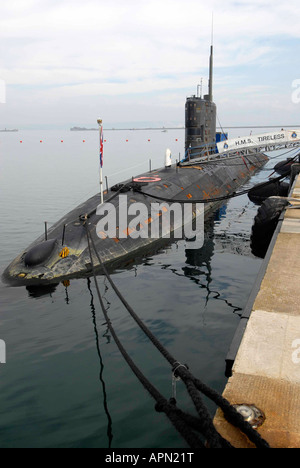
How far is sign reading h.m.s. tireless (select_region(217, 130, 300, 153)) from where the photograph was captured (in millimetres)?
37969

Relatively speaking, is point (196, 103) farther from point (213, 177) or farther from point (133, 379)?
point (133, 379)

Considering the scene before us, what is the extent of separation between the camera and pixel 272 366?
6242 mm

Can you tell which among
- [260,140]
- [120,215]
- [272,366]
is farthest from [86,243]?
[260,140]

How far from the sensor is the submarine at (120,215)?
1517 cm

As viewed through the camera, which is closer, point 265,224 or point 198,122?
point 265,224

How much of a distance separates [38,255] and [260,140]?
106 feet

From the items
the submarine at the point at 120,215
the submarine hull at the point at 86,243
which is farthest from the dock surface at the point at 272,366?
the submarine hull at the point at 86,243

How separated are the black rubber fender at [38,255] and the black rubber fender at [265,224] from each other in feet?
32.6

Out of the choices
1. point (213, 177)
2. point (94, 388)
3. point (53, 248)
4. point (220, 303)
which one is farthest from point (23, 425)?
point (213, 177)

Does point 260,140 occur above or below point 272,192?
above

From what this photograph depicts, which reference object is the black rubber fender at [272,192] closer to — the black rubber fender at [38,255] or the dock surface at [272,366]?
the black rubber fender at [38,255]

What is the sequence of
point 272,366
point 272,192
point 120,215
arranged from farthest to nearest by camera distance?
point 272,192 → point 120,215 → point 272,366

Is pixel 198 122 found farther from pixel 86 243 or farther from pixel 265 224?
pixel 86 243

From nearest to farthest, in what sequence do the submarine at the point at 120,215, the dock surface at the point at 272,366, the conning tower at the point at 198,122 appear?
1. the dock surface at the point at 272,366
2. the submarine at the point at 120,215
3. the conning tower at the point at 198,122
